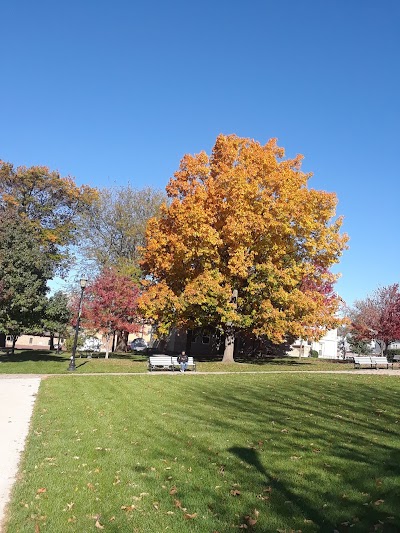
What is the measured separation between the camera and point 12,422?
31.1ft

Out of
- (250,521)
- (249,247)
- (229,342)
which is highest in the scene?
(249,247)

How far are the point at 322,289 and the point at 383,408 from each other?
25.5 metres

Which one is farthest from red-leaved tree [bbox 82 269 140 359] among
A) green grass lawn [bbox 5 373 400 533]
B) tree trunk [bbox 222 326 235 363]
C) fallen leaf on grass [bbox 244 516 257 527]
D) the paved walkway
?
fallen leaf on grass [bbox 244 516 257 527]

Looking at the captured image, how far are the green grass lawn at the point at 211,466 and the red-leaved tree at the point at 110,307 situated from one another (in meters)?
18.0

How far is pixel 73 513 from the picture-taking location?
4891 millimetres

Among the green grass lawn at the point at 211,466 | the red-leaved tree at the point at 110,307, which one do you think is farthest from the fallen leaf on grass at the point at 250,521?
the red-leaved tree at the point at 110,307

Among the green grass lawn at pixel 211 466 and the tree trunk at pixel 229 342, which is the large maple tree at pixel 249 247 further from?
the green grass lawn at pixel 211 466

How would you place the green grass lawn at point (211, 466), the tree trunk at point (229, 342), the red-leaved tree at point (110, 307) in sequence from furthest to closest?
the red-leaved tree at point (110, 307) < the tree trunk at point (229, 342) < the green grass lawn at point (211, 466)

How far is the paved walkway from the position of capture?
6066mm

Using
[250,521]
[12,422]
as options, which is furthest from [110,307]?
[250,521]

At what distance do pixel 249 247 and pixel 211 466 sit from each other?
57.3 ft

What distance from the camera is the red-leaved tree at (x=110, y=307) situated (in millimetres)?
29984

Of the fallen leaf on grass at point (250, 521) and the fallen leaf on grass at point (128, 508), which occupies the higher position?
the fallen leaf on grass at point (250, 521)

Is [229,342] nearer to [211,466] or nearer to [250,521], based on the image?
[211,466]
